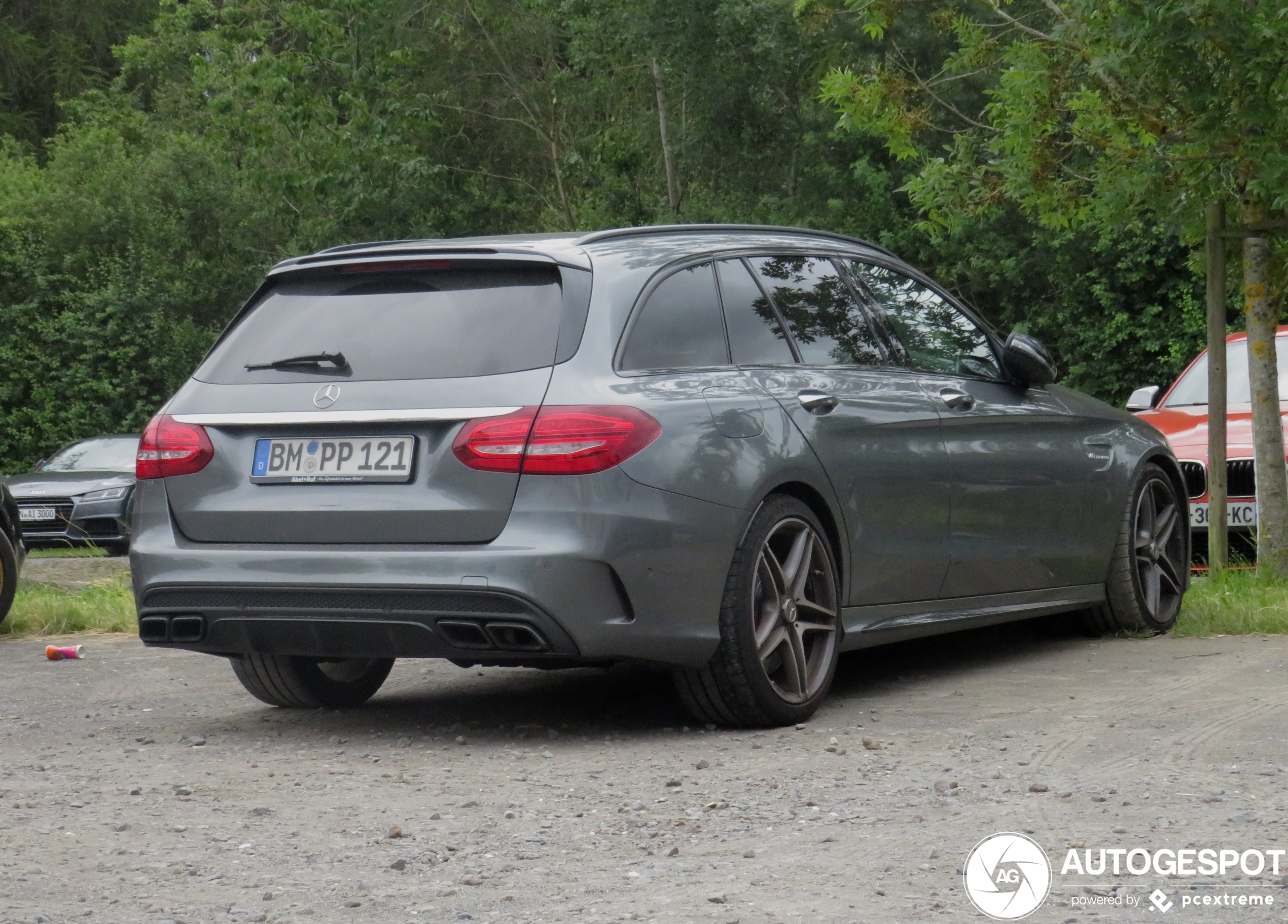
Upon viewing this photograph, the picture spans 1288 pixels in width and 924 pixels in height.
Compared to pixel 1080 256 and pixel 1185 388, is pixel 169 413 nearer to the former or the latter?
pixel 1185 388

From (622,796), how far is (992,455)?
8.74 ft

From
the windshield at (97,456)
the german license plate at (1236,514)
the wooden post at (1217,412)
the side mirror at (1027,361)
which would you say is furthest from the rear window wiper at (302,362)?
the windshield at (97,456)

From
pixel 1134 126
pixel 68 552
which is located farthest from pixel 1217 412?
pixel 68 552

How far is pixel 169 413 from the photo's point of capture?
547 cm

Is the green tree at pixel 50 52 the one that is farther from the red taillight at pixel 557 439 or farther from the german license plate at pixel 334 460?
the red taillight at pixel 557 439

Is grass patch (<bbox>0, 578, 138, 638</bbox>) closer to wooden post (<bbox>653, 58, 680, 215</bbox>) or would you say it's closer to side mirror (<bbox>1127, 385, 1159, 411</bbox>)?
side mirror (<bbox>1127, 385, 1159, 411</bbox>)

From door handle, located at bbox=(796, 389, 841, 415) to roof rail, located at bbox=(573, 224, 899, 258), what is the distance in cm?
62

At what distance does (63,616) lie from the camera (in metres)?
9.30

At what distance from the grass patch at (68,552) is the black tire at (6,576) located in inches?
251

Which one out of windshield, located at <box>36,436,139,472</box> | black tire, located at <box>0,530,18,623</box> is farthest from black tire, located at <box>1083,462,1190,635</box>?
windshield, located at <box>36,436,139,472</box>

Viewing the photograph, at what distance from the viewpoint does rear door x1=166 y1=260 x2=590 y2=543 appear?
4.96m

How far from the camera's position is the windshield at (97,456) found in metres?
19.0

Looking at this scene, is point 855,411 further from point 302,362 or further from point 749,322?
point 302,362

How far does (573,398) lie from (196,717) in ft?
7.03
